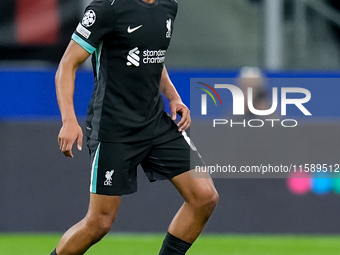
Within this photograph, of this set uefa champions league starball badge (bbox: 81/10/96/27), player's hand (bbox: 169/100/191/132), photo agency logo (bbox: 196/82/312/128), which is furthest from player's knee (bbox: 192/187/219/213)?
photo agency logo (bbox: 196/82/312/128)

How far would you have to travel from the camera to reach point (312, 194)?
6.30 meters

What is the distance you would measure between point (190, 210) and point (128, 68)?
0.88 m

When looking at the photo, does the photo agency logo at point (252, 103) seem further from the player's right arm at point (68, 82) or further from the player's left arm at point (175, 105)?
the player's right arm at point (68, 82)

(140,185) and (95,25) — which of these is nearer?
(95,25)

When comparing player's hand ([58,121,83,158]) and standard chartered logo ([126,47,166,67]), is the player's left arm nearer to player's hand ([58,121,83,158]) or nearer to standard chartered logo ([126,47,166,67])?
standard chartered logo ([126,47,166,67])

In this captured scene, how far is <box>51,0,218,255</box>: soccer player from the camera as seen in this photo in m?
3.70

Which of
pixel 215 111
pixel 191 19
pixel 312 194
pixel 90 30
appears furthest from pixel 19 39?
pixel 90 30

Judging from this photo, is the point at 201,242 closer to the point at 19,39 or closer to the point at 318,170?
the point at 318,170

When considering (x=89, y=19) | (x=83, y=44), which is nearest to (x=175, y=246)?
(x=83, y=44)

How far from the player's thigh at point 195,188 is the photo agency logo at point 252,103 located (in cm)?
232

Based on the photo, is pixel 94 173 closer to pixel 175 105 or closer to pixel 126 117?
pixel 126 117

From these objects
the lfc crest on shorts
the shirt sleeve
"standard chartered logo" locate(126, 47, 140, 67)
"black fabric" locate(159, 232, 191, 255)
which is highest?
the shirt sleeve

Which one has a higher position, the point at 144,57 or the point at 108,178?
the point at 144,57

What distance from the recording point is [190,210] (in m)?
4.03
